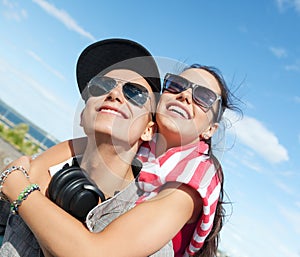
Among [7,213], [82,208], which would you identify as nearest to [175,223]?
[82,208]

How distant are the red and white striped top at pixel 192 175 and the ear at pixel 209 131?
6 centimetres

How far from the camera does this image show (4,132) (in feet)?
108

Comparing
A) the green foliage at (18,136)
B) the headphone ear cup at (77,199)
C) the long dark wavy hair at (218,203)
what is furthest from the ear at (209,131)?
the green foliage at (18,136)

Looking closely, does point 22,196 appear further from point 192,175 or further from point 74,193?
point 192,175

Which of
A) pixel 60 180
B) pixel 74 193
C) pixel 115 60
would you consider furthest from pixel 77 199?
pixel 115 60

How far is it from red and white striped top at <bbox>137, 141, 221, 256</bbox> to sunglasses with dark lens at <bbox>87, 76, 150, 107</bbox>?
1.14 ft

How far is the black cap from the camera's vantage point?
2631 mm

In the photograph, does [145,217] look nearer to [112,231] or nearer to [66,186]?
[112,231]

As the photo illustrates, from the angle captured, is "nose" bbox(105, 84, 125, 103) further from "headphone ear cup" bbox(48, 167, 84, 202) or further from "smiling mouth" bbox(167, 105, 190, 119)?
"headphone ear cup" bbox(48, 167, 84, 202)

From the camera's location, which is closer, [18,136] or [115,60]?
[115,60]

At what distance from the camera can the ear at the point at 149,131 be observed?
8.26ft

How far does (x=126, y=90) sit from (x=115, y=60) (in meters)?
0.31

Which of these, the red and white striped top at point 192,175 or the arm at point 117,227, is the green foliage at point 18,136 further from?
the arm at point 117,227

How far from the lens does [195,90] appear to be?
8.13ft
